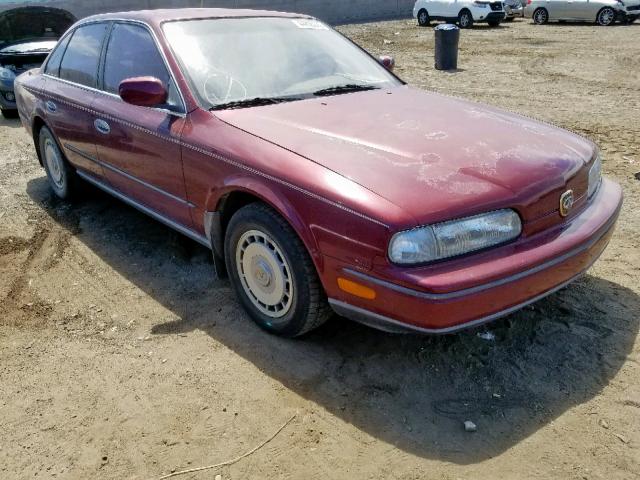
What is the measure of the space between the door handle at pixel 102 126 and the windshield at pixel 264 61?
0.83 m

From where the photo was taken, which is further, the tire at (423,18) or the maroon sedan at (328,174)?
the tire at (423,18)

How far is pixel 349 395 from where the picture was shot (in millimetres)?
2775

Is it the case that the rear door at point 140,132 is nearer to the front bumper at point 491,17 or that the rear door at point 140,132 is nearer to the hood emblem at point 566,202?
the hood emblem at point 566,202

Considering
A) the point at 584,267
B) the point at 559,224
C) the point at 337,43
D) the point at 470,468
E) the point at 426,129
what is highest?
the point at 337,43

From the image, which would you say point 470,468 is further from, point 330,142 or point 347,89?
point 347,89

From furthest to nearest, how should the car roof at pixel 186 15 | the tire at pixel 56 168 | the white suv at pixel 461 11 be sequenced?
the white suv at pixel 461 11 → the tire at pixel 56 168 → the car roof at pixel 186 15

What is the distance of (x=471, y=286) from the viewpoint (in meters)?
2.44

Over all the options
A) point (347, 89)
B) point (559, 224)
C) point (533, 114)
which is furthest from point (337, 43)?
point (533, 114)

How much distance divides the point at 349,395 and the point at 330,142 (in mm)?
1213

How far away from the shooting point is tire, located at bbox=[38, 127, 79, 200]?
518 cm

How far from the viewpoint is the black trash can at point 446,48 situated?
12.3m

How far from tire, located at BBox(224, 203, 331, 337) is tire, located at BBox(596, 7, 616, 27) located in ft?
69.0

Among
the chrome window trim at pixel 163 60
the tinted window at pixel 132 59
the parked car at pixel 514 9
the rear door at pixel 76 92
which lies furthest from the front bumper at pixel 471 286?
the parked car at pixel 514 9

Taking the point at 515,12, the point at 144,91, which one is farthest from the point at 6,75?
the point at 515,12
